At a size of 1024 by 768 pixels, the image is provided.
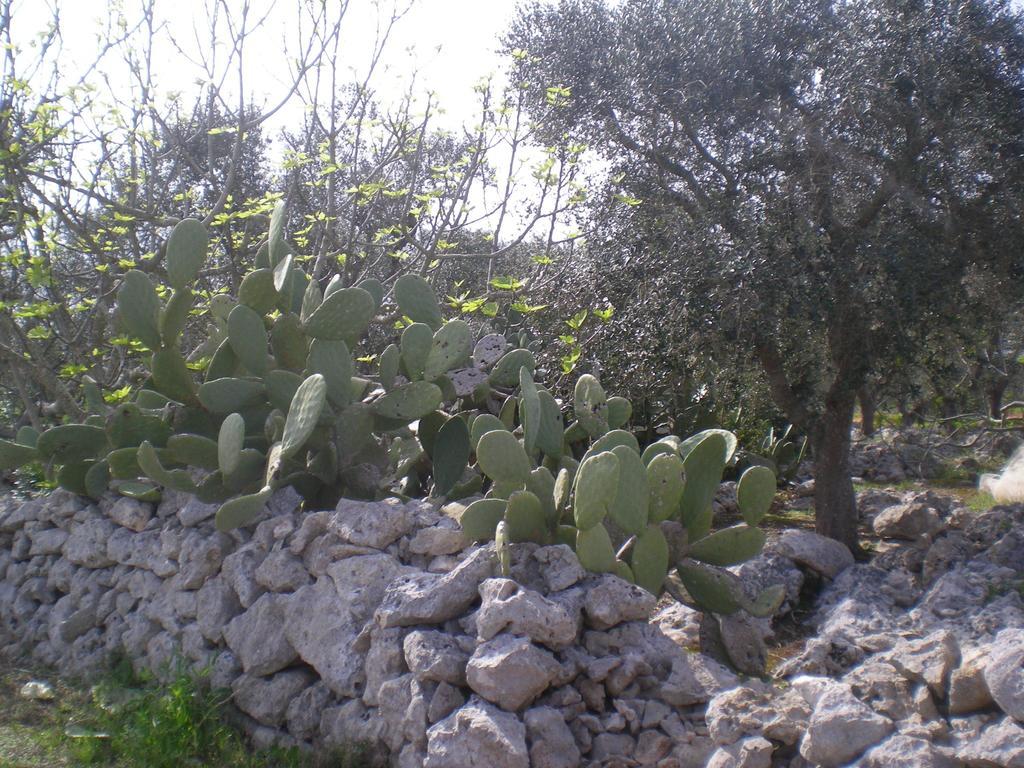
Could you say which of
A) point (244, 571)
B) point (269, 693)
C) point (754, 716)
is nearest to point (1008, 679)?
point (754, 716)

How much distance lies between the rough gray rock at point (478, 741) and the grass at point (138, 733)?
1.45 ft

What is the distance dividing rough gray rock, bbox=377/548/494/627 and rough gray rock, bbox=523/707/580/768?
48 cm

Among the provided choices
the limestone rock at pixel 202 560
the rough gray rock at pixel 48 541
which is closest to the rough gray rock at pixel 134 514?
the rough gray rock at pixel 48 541

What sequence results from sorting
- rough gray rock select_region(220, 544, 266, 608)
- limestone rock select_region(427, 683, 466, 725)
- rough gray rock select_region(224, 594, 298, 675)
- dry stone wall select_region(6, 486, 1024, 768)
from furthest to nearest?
1. rough gray rock select_region(220, 544, 266, 608)
2. rough gray rock select_region(224, 594, 298, 675)
3. limestone rock select_region(427, 683, 466, 725)
4. dry stone wall select_region(6, 486, 1024, 768)

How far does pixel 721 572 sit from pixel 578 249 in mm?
3822

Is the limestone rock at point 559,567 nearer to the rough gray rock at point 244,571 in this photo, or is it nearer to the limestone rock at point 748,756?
the limestone rock at point 748,756

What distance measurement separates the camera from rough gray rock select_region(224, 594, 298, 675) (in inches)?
143

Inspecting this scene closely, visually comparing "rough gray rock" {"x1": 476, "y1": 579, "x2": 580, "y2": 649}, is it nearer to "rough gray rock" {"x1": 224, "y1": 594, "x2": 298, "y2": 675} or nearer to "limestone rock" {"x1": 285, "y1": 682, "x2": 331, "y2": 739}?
"limestone rock" {"x1": 285, "y1": 682, "x2": 331, "y2": 739}

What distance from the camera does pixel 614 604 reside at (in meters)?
3.29

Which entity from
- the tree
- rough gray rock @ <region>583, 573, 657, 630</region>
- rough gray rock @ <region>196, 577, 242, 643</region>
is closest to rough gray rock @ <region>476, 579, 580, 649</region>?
rough gray rock @ <region>583, 573, 657, 630</region>

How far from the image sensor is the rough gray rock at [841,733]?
2580 mm

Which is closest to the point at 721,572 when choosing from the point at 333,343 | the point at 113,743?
the point at 333,343

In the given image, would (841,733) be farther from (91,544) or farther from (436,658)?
(91,544)

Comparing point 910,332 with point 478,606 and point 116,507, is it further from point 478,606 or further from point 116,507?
point 116,507
